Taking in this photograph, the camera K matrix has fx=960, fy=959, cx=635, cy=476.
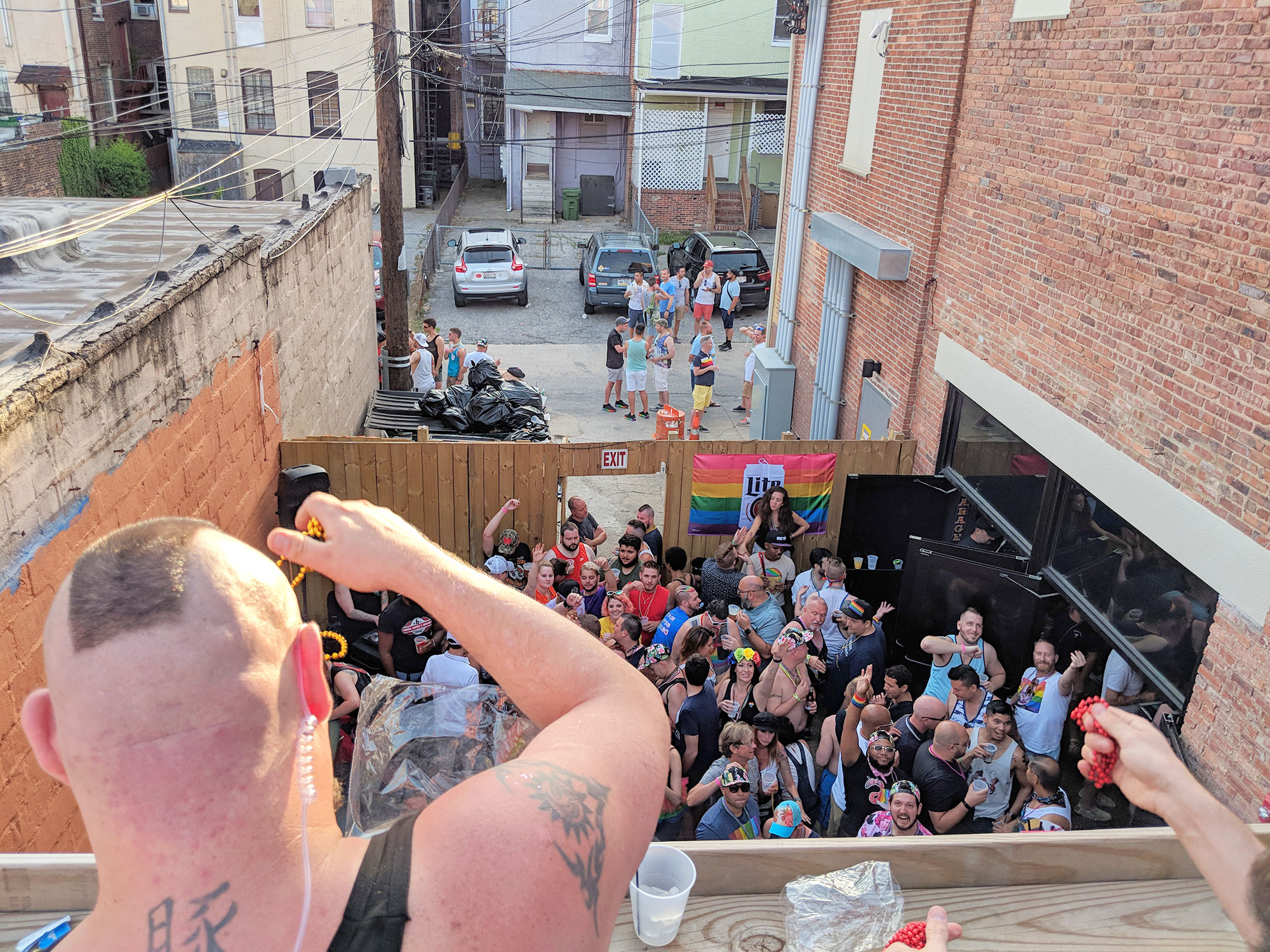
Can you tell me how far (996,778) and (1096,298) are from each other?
359 cm

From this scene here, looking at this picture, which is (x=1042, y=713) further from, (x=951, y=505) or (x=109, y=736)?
(x=109, y=736)

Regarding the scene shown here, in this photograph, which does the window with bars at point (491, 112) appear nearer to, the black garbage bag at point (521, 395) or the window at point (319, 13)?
the window at point (319, 13)

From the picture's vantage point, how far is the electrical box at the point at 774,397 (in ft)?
47.4

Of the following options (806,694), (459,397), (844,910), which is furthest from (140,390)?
(459,397)

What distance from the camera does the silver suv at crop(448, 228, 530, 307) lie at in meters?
23.4

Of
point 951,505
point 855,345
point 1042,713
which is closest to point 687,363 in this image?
point 855,345

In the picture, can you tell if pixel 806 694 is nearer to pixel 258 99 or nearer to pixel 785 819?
pixel 785 819

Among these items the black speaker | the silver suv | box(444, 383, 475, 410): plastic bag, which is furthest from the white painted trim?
the silver suv

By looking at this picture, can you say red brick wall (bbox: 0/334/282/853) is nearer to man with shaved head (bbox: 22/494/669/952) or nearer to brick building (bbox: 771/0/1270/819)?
man with shaved head (bbox: 22/494/669/952)

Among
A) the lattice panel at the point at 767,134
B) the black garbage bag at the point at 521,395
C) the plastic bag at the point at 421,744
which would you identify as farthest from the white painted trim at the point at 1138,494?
the lattice panel at the point at 767,134

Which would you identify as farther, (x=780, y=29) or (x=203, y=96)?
(x=203, y=96)

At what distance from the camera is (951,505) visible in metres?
10.1

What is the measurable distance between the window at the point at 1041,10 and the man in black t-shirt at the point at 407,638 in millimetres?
6977

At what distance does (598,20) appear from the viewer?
32438 mm
